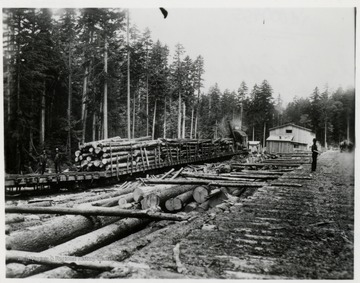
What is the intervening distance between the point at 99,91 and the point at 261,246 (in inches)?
1102

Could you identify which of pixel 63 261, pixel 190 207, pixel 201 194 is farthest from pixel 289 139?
pixel 63 261

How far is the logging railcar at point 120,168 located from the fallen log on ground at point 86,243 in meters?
3.38

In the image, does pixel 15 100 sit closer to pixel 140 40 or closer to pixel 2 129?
pixel 2 129

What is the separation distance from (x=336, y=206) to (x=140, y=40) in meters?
40.7

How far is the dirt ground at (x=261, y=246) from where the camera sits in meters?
3.23

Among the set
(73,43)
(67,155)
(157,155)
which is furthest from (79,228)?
(73,43)

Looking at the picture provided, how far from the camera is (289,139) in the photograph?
1836 inches

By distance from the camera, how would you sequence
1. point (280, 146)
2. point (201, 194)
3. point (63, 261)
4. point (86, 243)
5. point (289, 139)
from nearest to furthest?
1. point (63, 261)
2. point (86, 243)
3. point (201, 194)
4. point (280, 146)
5. point (289, 139)

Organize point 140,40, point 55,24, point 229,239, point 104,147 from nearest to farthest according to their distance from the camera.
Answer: point 229,239
point 104,147
point 55,24
point 140,40

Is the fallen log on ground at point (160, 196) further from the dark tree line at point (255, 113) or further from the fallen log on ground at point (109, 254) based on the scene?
the dark tree line at point (255, 113)

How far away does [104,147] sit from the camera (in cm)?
1578

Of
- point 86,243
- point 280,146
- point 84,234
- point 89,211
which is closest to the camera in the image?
point 86,243

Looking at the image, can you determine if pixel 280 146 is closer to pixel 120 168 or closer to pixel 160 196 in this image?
pixel 120 168

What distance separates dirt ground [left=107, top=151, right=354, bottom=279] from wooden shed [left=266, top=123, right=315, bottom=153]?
41104mm
